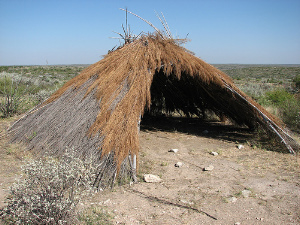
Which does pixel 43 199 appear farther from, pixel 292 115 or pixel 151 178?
pixel 292 115

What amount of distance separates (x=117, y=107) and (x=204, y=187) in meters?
2.05

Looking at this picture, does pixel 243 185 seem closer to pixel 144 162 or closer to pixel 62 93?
pixel 144 162

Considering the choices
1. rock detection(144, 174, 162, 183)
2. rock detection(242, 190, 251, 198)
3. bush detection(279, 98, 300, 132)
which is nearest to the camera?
rock detection(242, 190, 251, 198)

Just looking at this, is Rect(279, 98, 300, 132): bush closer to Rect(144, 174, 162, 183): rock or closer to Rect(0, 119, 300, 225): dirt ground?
Rect(0, 119, 300, 225): dirt ground

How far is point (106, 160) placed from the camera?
455cm

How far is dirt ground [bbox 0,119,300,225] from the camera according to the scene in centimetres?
364

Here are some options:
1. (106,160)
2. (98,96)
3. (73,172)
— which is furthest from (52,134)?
(73,172)

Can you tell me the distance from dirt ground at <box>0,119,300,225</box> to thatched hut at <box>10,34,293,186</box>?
538 millimetres

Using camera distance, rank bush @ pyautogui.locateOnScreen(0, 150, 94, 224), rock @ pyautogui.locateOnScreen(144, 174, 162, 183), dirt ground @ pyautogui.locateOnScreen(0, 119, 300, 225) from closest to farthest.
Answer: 1. bush @ pyautogui.locateOnScreen(0, 150, 94, 224)
2. dirt ground @ pyautogui.locateOnScreen(0, 119, 300, 225)
3. rock @ pyautogui.locateOnScreen(144, 174, 162, 183)

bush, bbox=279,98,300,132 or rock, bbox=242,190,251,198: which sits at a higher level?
bush, bbox=279,98,300,132

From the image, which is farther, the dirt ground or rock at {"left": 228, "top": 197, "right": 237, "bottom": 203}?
rock at {"left": 228, "top": 197, "right": 237, "bottom": 203}

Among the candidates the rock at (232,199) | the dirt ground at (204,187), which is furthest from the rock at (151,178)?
the rock at (232,199)

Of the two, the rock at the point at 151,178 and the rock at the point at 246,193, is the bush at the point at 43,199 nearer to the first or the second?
the rock at the point at 151,178

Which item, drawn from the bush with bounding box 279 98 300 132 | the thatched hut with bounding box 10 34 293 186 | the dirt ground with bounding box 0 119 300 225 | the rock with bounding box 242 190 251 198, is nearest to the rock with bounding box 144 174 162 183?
the dirt ground with bounding box 0 119 300 225
